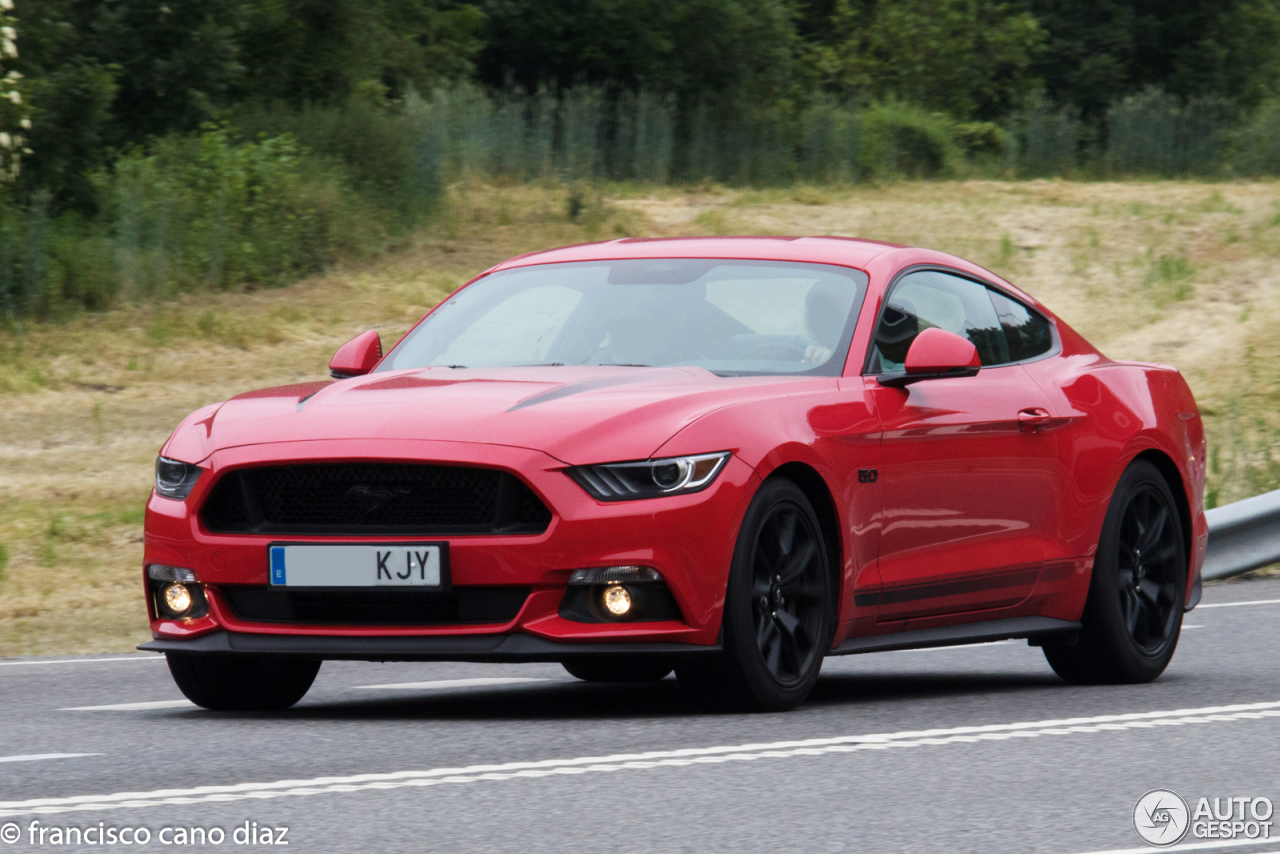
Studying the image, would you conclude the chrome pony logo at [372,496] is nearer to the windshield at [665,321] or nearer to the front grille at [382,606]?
the front grille at [382,606]

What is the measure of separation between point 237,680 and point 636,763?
1.87 meters

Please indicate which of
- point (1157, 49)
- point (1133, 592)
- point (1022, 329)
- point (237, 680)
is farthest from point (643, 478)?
point (1157, 49)

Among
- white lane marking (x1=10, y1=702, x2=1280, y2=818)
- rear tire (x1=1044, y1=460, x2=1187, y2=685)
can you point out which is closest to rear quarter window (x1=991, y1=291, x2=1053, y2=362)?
rear tire (x1=1044, y1=460, x2=1187, y2=685)

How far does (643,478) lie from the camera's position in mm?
6461

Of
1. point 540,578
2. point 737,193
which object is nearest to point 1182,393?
point 540,578

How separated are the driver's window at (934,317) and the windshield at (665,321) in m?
0.16

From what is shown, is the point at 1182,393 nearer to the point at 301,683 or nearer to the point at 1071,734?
the point at 1071,734

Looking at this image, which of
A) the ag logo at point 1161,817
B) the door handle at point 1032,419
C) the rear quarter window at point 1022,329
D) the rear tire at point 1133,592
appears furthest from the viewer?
the rear quarter window at point 1022,329

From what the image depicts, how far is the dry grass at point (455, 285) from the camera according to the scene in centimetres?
1383

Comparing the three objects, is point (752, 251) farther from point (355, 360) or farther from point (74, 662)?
point (74, 662)

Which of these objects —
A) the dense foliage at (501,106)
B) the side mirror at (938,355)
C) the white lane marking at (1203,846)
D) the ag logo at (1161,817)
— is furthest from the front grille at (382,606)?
the dense foliage at (501,106)

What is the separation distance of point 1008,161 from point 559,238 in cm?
1358

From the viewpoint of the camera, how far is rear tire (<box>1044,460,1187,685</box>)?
828 cm

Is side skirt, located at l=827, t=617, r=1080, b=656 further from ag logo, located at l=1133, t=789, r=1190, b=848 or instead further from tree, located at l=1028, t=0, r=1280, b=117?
tree, located at l=1028, t=0, r=1280, b=117
